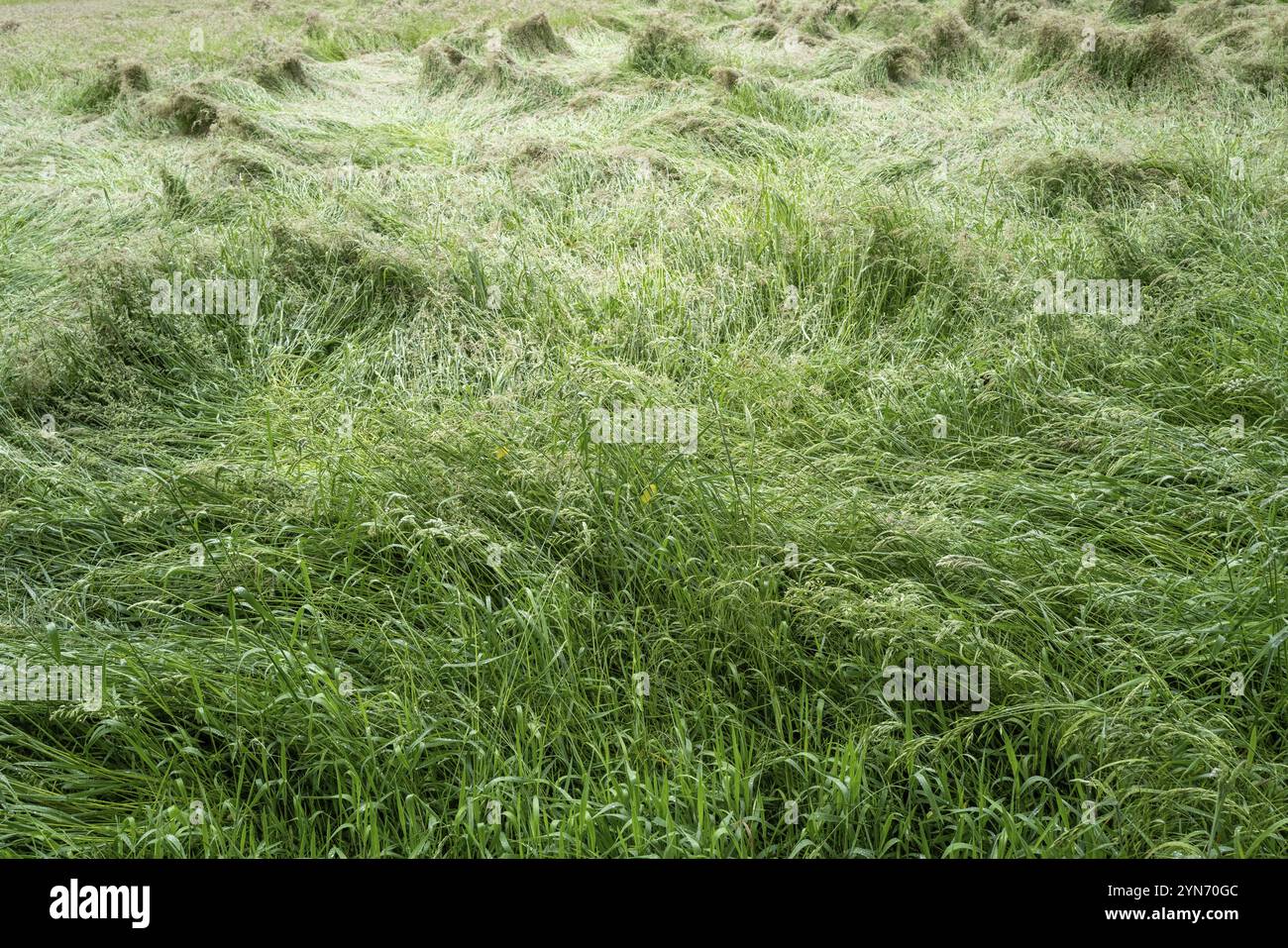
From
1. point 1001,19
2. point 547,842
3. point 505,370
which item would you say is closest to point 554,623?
point 547,842

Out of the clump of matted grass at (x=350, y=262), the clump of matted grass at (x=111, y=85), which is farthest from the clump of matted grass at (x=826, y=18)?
the clump of matted grass at (x=350, y=262)

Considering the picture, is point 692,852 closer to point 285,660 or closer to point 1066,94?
point 285,660

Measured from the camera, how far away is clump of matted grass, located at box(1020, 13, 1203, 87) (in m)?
6.56

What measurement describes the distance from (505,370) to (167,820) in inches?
72.0

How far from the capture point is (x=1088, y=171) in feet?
16.3

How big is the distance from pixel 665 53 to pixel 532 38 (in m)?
1.60

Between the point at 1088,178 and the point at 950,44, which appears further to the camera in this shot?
the point at 950,44

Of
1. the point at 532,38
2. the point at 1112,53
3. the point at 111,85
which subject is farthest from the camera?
the point at 532,38

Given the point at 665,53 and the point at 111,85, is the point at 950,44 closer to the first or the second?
the point at 665,53

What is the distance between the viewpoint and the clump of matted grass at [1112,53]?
6562 millimetres

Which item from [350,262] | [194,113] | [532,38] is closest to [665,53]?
[532,38]

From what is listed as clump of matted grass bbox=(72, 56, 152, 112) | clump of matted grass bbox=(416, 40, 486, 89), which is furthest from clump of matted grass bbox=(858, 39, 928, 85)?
clump of matted grass bbox=(72, 56, 152, 112)

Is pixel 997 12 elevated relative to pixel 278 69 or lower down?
elevated

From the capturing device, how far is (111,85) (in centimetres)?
723
